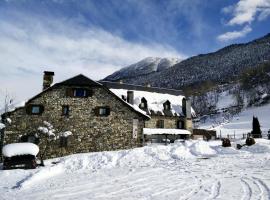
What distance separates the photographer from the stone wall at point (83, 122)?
99.5 ft

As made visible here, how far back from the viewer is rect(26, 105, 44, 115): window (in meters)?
30.6

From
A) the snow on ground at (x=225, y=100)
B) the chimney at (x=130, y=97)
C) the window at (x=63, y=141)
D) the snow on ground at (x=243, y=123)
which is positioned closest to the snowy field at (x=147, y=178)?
the window at (x=63, y=141)

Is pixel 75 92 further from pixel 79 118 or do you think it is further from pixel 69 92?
pixel 79 118

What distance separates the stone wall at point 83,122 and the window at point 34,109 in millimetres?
303

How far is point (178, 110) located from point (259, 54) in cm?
12750

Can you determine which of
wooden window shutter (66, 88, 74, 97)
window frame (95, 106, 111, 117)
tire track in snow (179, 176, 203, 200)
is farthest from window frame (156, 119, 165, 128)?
tire track in snow (179, 176, 203, 200)

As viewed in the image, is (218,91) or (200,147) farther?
(218,91)

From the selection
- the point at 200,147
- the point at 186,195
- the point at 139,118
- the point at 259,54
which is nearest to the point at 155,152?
the point at 200,147

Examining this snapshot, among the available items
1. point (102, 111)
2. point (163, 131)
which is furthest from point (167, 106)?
point (102, 111)

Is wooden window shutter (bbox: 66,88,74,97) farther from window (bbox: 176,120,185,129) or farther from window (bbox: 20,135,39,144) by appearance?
window (bbox: 176,120,185,129)

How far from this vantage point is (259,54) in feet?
513

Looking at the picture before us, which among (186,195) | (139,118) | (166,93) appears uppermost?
(166,93)

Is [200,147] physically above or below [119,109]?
below

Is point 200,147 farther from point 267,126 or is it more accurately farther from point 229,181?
Result: point 267,126
